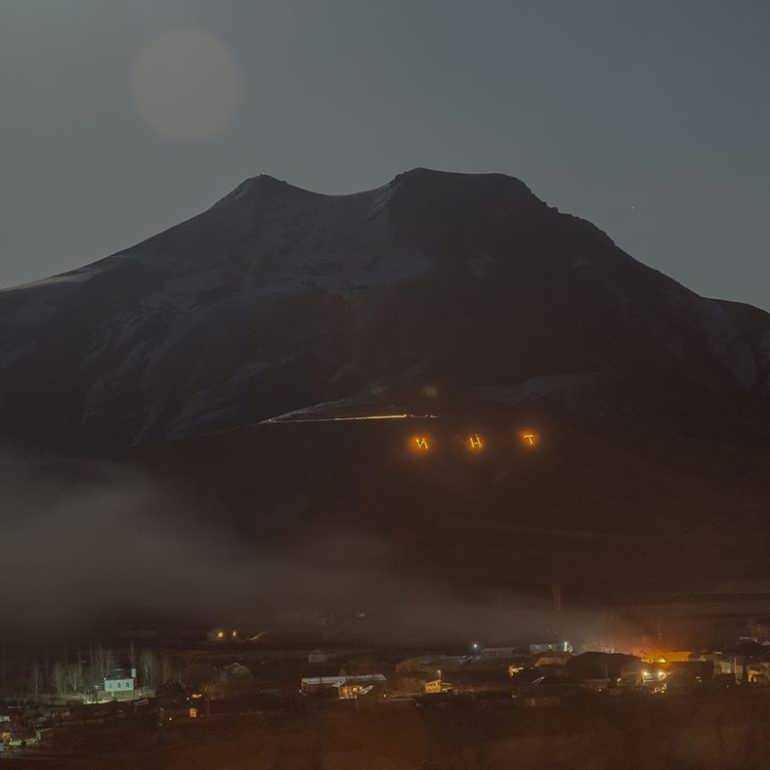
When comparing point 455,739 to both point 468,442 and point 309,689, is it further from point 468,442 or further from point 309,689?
point 468,442

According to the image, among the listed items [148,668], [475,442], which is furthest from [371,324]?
[148,668]

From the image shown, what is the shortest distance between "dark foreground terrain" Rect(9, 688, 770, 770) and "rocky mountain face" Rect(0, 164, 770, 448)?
55262 millimetres

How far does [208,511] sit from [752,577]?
63.7ft

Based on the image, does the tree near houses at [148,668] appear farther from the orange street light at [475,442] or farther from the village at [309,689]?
the orange street light at [475,442]

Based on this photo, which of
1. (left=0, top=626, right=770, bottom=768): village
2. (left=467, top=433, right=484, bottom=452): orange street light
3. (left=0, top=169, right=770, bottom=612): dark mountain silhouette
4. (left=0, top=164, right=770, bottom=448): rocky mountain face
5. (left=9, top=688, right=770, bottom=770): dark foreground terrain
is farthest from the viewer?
(left=0, top=164, right=770, bottom=448): rocky mountain face

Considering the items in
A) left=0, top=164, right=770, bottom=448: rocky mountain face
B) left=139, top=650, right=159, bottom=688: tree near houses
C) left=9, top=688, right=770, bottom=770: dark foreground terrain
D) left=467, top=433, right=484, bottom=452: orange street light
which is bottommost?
left=139, top=650, right=159, bottom=688: tree near houses

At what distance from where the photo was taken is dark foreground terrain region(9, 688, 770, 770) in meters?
12.3

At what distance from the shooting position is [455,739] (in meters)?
13.0

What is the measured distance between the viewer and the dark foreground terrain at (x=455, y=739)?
484 inches

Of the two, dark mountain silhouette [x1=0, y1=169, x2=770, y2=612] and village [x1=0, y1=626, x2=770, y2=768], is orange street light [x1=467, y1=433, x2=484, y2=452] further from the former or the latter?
village [x1=0, y1=626, x2=770, y2=768]

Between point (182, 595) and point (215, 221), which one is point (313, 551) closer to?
point (182, 595)

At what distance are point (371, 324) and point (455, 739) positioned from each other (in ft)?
295

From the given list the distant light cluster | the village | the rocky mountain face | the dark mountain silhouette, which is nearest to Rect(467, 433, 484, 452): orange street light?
the distant light cluster

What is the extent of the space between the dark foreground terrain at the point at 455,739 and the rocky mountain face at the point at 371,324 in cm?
5526
